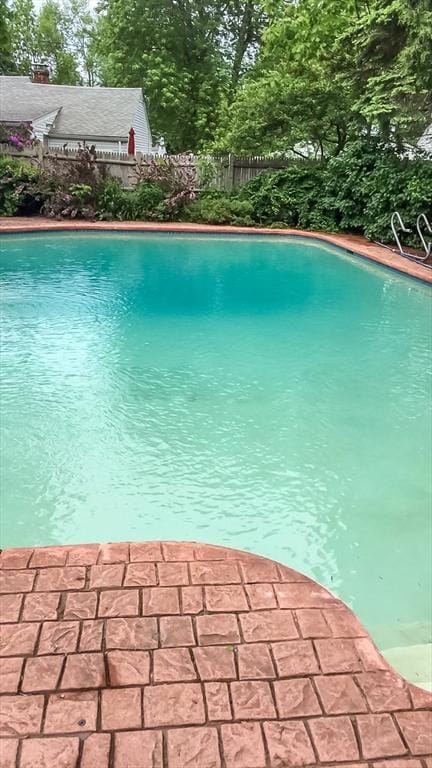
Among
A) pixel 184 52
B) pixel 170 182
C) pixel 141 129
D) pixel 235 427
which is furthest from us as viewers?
pixel 184 52

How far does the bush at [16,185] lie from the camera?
1265 cm

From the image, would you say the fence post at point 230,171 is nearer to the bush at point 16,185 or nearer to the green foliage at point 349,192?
the green foliage at point 349,192

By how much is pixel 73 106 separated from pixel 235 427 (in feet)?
59.4

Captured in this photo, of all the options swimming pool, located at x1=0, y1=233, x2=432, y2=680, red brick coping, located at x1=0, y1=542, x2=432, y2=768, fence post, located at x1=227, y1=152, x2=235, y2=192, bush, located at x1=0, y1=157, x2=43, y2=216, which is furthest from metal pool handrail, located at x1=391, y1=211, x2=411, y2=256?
red brick coping, located at x1=0, y1=542, x2=432, y2=768

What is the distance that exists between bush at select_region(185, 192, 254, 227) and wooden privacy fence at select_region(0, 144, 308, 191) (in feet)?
2.83

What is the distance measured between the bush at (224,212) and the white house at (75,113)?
242 inches

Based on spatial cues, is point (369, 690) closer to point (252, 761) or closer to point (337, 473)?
point (252, 761)

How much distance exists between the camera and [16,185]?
41.8ft

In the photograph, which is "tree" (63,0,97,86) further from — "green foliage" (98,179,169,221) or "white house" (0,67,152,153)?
"green foliage" (98,179,169,221)

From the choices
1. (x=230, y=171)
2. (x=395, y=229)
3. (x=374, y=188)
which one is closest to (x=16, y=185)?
(x=230, y=171)

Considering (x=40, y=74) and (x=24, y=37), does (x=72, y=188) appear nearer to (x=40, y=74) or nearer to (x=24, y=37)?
(x=40, y=74)

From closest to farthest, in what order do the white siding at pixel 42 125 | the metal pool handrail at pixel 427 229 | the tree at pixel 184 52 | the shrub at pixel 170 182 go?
the metal pool handrail at pixel 427 229
the shrub at pixel 170 182
the white siding at pixel 42 125
the tree at pixel 184 52

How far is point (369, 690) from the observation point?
62.4 inches

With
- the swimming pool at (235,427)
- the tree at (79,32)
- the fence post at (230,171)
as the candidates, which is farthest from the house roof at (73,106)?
the tree at (79,32)
